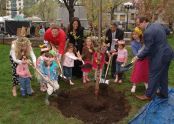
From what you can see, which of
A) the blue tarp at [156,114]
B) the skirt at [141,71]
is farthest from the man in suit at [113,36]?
the blue tarp at [156,114]

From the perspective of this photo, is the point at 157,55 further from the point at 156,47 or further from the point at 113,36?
the point at 113,36

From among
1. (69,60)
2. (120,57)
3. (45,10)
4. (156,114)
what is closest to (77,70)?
(69,60)

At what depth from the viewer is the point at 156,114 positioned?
6195mm

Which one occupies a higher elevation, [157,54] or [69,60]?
[157,54]

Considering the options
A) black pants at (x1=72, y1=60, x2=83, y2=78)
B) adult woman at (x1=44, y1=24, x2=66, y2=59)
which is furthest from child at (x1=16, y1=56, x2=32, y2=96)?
black pants at (x1=72, y1=60, x2=83, y2=78)

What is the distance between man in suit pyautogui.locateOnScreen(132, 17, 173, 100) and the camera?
715 centimetres

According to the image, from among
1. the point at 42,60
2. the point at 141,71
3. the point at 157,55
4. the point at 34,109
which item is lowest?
the point at 34,109

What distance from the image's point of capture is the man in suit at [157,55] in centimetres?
715

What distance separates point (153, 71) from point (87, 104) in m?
1.51

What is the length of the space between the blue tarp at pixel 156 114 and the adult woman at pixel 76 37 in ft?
10.6

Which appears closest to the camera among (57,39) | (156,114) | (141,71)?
(156,114)

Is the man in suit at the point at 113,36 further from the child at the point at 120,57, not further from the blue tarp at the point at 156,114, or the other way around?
the blue tarp at the point at 156,114

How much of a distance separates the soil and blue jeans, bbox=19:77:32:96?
0.63 metres

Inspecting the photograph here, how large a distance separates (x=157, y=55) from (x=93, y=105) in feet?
5.37
